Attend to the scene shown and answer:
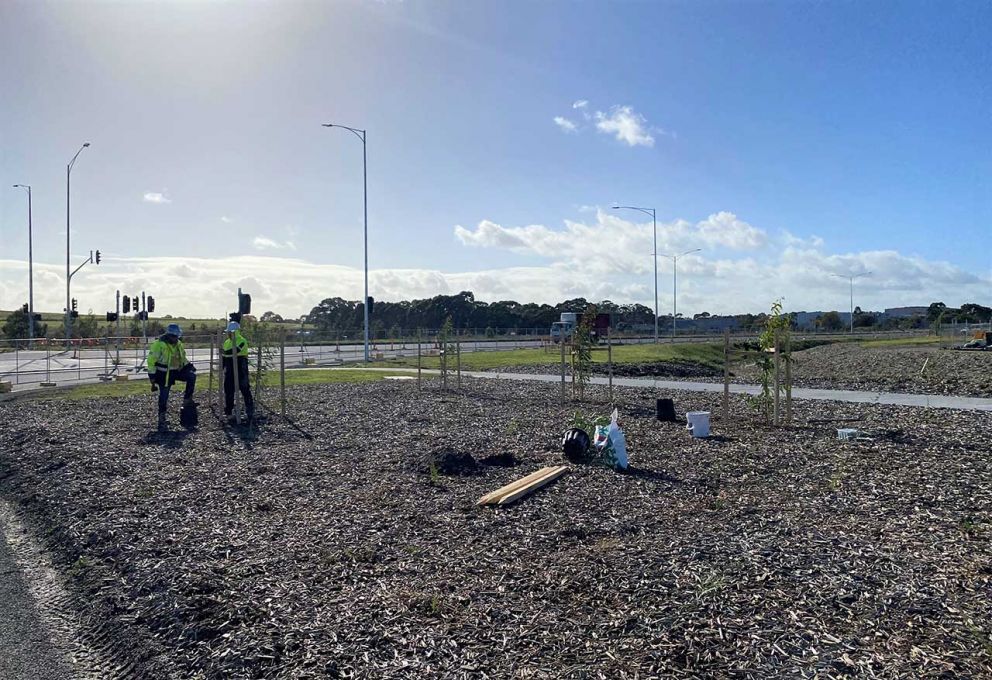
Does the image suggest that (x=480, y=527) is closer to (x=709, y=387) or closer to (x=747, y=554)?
(x=747, y=554)

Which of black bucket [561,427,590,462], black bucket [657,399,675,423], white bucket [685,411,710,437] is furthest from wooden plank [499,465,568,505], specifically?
black bucket [657,399,675,423]

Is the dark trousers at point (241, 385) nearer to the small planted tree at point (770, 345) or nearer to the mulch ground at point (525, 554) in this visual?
the mulch ground at point (525, 554)

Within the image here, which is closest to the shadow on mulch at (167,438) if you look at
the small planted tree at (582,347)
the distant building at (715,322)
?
the small planted tree at (582,347)

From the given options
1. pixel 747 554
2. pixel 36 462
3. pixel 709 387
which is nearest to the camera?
pixel 747 554

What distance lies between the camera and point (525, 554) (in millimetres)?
6512

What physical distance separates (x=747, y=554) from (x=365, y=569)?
293 centimetres

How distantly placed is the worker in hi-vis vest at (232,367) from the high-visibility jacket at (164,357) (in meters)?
0.85

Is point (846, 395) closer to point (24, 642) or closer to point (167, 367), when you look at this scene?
point (167, 367)

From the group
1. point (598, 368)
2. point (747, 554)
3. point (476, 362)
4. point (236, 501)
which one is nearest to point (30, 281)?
point (476, 362)

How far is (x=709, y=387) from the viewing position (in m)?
22.0

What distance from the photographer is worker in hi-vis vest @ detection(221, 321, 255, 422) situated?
15.3 meters

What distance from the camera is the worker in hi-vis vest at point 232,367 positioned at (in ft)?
50.1

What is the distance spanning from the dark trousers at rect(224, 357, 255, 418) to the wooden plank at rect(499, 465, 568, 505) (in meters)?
7.44

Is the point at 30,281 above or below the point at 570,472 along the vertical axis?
above
